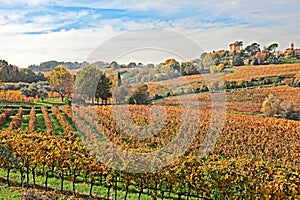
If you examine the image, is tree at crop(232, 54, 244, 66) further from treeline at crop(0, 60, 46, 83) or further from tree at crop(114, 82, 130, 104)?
tree at crop(114, 82, 130, 104)

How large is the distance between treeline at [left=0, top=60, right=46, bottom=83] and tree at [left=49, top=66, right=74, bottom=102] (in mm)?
5982

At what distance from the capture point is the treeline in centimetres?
4194

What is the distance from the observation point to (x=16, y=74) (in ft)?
141

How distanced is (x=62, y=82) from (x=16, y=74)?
8.53 m

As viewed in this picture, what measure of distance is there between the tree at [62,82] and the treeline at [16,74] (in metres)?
5.98

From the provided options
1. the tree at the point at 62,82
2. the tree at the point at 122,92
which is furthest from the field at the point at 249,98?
the tree at the point at 62,82

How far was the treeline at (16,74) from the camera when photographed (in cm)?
4194

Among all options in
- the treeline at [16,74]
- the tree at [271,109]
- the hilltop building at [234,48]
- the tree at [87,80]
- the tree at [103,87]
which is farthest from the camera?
the hilltop building at [234,48]

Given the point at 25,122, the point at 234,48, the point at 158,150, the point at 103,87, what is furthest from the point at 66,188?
the point at 234,48

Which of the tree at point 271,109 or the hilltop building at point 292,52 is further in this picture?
the hilltop building at point 292,52

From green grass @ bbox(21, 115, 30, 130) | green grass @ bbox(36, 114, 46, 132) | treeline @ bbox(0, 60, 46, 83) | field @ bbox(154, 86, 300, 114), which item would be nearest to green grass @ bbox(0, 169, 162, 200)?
green grass @ bbox(36, 114, 46, 132)

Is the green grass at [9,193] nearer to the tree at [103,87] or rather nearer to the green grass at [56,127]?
the green grass at [56,127]

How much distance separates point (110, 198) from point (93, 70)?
37.5 ft

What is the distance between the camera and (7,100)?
107ft
